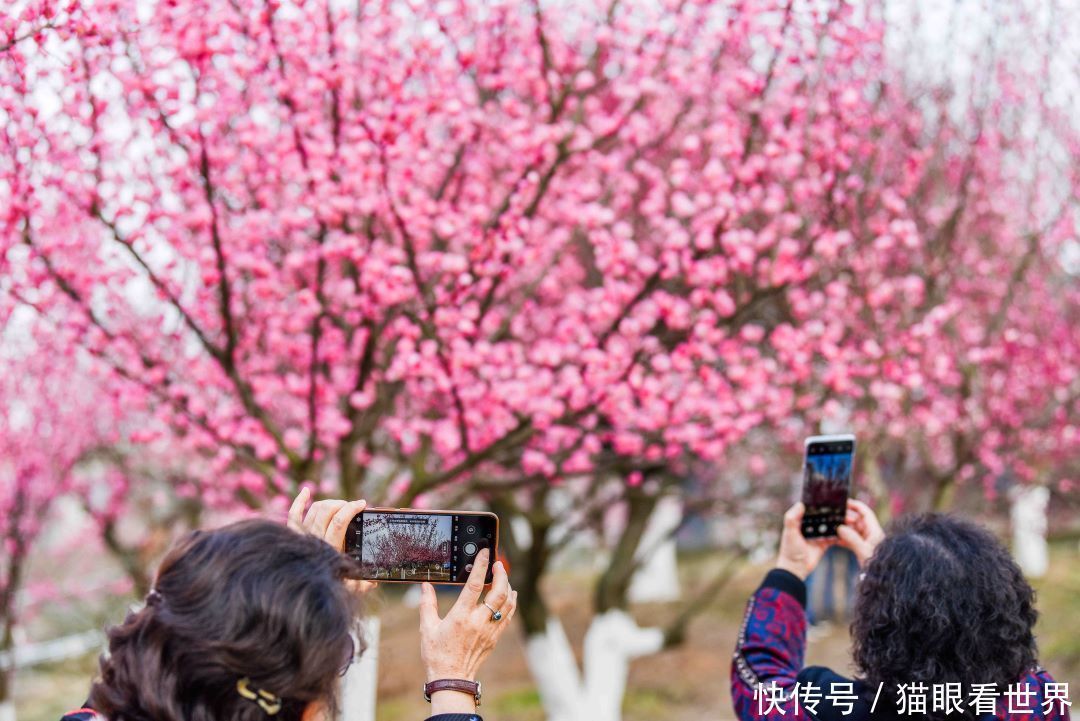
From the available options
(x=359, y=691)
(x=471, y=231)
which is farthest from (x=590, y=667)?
(x=471, y=231)

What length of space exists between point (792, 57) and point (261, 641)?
3922 millimetres

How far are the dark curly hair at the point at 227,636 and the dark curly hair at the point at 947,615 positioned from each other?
42.3 inches

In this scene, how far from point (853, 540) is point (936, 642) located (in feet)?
1.97

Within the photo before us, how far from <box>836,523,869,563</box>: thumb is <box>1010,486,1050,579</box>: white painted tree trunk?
27.6 ft

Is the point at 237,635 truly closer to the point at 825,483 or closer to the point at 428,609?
the point at 428,609

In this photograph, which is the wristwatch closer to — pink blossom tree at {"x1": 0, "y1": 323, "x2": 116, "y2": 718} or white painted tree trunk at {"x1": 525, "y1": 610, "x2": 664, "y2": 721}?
white painted tree trunk at {"x1": 525, "y1": 610, "x2": 664, "y2": 721}

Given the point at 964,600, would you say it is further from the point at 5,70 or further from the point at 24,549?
the point at 24,549

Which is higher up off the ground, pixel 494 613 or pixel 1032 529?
pixel 1032 529

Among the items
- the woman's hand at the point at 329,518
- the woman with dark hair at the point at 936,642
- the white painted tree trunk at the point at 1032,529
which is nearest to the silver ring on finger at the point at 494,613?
the woman's hand at the point at 329,518

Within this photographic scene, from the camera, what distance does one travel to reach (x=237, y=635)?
1.50m

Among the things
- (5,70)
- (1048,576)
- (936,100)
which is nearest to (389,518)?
(5,70)

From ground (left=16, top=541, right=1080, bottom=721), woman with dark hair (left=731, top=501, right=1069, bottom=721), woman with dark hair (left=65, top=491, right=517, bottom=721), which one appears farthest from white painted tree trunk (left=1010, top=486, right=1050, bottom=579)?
woman with dark hair (left=65, top=491, right=517, bottom=721)

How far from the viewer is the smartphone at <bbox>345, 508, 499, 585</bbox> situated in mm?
2053

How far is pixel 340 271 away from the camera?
17.0ft
